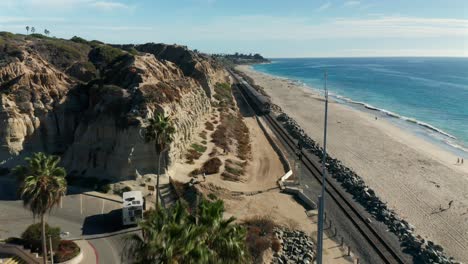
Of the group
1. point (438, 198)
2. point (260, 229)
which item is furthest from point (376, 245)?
point (438, 198)

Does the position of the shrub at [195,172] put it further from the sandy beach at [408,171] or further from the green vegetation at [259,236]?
the sandy beach at [408,171]

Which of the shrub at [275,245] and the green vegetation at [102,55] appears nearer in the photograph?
the shrub at [275,245]

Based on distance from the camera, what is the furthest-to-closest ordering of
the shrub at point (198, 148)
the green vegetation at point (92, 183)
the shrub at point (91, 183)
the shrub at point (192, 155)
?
the shrub at point (198, 148), the shrub at point (192, 155), the shrub at point (91, 183), the green vegetation at point (92, 183)

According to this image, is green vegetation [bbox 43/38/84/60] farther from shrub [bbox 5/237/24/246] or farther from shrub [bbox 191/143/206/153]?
shrub [bbox 5/237/24/246]

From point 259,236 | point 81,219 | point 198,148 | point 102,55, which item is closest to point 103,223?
point 81,219

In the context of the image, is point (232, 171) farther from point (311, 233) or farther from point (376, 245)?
point (376, 245)

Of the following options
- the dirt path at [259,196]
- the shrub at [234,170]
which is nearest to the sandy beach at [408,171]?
the dirt path at [259,196]

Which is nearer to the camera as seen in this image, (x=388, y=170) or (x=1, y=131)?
(x=1, y=131)
